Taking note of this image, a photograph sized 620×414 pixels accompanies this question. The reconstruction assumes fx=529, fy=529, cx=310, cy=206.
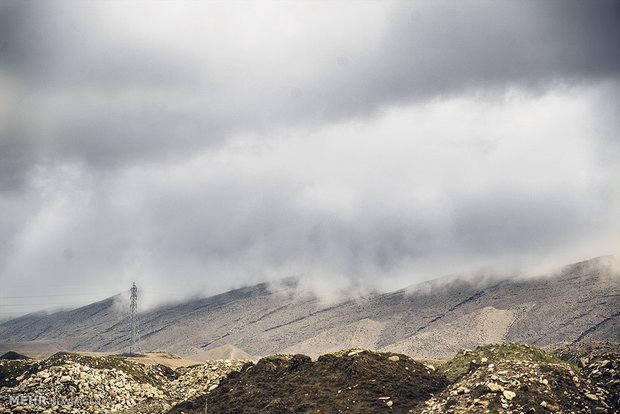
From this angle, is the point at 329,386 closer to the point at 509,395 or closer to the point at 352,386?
the point at 352,386

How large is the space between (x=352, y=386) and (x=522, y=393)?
7819 millimetres

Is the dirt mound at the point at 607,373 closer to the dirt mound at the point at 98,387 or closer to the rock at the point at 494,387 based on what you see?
the rock at the point at 494,387

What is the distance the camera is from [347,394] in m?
24.9

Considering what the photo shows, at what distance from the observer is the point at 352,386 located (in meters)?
25.6

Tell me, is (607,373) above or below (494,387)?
below

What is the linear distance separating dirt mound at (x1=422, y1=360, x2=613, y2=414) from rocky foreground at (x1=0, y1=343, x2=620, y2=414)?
0.04 metres

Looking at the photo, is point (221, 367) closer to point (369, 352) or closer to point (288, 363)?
point (288, 363)

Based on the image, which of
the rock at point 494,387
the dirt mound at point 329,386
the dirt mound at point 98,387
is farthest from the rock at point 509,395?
the dirt mound at point 98,387

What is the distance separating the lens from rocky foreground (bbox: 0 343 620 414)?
21781 millimetres

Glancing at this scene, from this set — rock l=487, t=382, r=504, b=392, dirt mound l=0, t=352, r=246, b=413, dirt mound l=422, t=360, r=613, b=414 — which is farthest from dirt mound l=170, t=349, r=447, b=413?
dirt mound l=0, t=352, r=246, b=413

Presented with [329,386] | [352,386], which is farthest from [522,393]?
[329,386]

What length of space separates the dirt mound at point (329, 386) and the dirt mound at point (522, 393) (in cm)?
215

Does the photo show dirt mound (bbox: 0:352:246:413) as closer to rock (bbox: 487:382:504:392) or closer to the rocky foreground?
the rocky foreground

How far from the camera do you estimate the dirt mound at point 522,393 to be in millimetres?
20906
